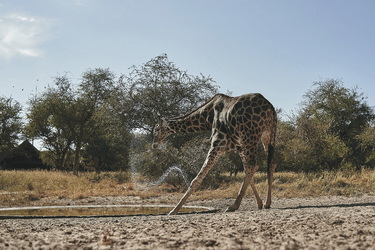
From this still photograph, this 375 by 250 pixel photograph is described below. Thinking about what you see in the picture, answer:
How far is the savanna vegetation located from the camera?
18.2 m

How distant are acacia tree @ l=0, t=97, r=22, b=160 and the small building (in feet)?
3.41

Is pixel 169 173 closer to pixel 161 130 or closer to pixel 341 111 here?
pixel 161 130

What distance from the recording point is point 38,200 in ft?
43.3

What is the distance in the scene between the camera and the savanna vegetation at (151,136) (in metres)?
18.2

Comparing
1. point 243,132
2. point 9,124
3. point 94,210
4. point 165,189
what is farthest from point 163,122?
point 9,124

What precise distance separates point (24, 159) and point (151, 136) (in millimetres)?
22188

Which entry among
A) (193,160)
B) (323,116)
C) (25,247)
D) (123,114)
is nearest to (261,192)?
(193,160)

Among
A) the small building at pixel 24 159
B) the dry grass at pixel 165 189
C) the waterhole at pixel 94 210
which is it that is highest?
the small building at pixel 24 159

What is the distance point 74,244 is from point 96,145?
35.7 m

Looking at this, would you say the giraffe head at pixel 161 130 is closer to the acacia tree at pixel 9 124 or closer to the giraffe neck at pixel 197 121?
the giraffe neck at pixel 197 121

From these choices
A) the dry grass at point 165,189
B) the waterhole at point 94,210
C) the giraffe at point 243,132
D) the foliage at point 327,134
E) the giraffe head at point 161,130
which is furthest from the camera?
the foliage at point 327,134

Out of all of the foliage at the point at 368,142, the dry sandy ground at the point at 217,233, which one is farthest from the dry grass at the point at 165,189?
the foliage at the point at 368,142

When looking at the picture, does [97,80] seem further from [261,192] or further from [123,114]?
[261,192]

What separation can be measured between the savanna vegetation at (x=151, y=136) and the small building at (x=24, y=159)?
95 cm
